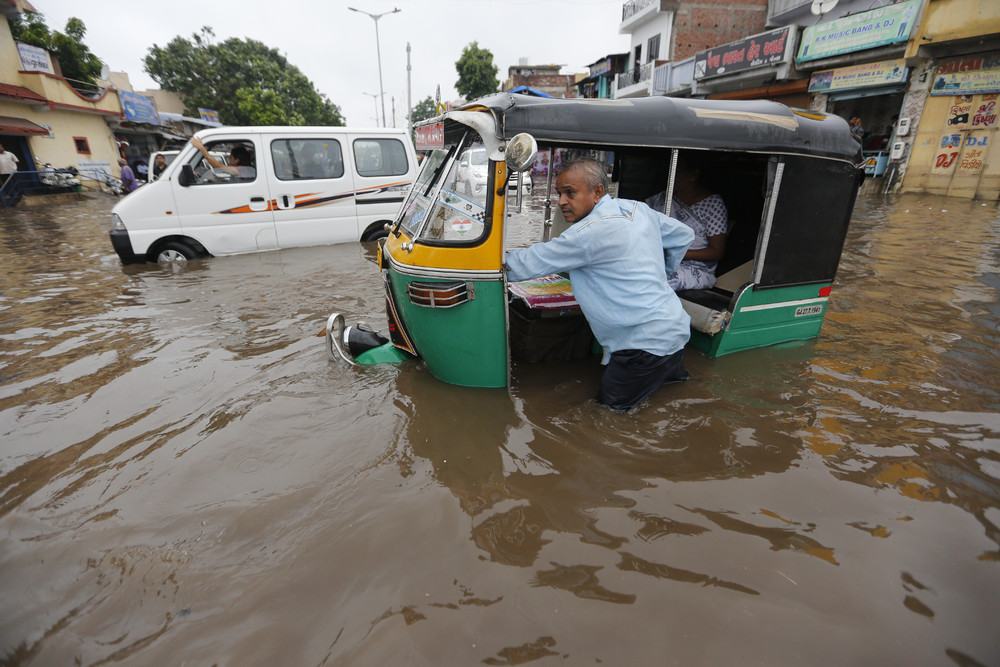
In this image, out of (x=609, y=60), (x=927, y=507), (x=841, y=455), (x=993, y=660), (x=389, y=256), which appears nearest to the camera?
(x=993, y=660)

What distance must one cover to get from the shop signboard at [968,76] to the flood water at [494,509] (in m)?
12.2

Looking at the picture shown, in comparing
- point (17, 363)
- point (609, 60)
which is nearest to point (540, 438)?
point (17, 363)

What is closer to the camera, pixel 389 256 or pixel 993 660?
pixel 993 660

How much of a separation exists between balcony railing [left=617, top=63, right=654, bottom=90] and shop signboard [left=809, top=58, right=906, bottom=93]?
10.2m

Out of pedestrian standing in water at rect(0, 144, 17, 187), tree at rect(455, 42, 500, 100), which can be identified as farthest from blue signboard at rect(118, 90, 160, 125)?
tree at rect(455, 42, 500, 100)

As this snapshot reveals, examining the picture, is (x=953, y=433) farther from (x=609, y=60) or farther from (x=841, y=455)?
(x=609, y=60)

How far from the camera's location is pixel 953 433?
2984mm

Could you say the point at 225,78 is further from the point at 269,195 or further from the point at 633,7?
the point at 269,195

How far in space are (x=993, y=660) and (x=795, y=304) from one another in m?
2.70

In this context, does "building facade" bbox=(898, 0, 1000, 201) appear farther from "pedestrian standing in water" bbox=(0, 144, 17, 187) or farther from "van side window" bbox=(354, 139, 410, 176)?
"pedestrian standing in water" bbox=(0, 144, 17, 187)

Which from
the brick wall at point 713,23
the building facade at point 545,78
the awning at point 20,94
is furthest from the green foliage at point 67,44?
the brick wall at point 713,23

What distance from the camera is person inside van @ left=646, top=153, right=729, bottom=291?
397 centimetres

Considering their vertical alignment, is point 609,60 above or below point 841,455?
above

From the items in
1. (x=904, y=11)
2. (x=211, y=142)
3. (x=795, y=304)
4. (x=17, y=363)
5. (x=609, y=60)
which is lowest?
(x=17, y=363)
